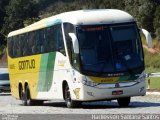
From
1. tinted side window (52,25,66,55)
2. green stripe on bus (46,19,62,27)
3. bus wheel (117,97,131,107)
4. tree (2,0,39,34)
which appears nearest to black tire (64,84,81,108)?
tinted side window (52,25,66,55)

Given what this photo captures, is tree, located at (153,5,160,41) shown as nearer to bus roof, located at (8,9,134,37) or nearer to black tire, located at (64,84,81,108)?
black tire, located at (64,84,81,108)

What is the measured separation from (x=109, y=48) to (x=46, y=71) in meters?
4.62

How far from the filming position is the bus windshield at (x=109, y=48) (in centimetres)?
2270

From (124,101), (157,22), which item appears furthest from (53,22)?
(157,22)

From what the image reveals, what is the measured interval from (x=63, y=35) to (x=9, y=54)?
10034 mm

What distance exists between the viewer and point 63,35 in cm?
2373

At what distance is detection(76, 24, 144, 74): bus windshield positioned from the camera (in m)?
22.7

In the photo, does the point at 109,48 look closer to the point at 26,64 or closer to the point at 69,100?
the point at 69,100

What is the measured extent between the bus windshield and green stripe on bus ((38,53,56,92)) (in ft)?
8.99

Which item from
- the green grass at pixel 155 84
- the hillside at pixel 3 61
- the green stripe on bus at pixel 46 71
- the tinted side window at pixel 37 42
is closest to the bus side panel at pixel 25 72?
the tinted side window at pixel 37 42

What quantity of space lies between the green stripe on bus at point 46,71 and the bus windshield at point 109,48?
274 centimetres

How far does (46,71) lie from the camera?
1052 inches

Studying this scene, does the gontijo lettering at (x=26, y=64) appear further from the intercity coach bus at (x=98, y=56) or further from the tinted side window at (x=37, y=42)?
the intercity coach bus at (x=98, y=56)

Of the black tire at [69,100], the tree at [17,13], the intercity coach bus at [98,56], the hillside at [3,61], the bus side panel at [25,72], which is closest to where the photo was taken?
the intercity coach bus at [98,56]
